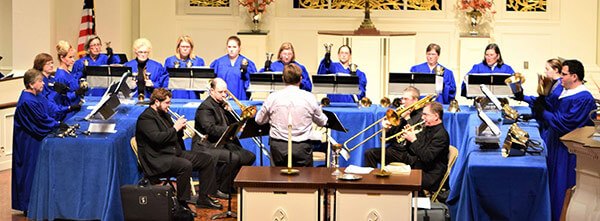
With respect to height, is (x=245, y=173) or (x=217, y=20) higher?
(x=217, y=20)

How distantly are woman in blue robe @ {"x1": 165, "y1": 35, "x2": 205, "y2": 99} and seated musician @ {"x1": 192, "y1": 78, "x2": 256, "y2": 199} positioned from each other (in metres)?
1.49

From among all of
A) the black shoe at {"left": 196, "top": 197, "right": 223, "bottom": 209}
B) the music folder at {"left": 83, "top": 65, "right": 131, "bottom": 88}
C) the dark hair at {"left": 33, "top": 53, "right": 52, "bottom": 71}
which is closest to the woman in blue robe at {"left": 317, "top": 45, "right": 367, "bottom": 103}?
the music folder at {"left": 83, "top": 65, "right": 131, "bottom": 88}

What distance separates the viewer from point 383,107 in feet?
31.4

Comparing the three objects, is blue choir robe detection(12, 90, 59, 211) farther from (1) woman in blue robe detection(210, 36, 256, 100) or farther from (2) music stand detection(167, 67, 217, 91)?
(1) woman in blue robe detection(210, 36, 256, 100)

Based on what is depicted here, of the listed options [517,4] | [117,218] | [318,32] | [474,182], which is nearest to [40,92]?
[117,218]

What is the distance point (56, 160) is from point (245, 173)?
2328 mm

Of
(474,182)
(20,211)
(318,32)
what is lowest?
(20,211)

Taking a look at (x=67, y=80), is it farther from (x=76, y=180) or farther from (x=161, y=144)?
(x=161, y=144)

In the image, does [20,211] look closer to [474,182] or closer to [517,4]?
[474,182]

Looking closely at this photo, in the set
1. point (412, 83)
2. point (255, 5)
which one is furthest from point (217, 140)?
point (255, 5)

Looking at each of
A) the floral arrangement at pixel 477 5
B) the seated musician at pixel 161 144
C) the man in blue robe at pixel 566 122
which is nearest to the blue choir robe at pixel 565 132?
the man in blue robe at pixel 566 122

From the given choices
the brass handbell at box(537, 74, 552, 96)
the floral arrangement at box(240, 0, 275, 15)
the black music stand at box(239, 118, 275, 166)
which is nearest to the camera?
the black music stand at box(239, 118, 275, 166)

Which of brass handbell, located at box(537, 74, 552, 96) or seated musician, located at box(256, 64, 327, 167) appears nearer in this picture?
seated musician, located at box(256, 64, 327, 167)

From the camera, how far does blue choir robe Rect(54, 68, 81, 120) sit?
356 inches
